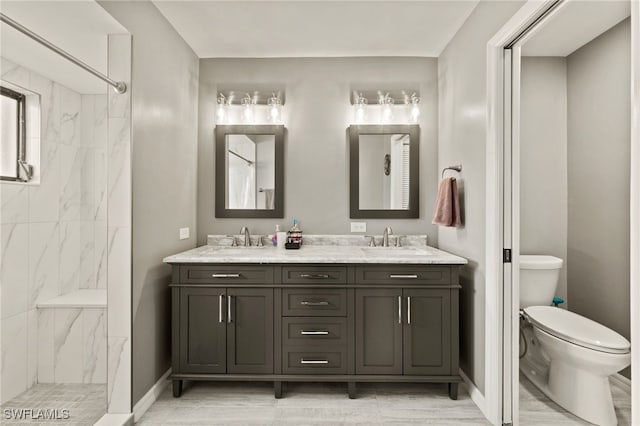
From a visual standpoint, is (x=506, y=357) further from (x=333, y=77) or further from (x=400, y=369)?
(x=333, y=77)

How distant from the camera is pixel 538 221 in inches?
101

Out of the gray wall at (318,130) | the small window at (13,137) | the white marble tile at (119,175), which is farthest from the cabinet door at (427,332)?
the small window at (13,137)

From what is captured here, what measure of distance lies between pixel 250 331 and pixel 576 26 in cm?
283

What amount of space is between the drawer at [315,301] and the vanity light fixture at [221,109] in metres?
1.61

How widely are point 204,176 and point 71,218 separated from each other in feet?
3.38

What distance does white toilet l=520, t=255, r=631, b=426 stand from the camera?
1.81 metres

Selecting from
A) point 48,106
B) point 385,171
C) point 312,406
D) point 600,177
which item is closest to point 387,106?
point 385,171

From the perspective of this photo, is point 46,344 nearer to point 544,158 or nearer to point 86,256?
point 86,256

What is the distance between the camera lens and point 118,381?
75.7 inches

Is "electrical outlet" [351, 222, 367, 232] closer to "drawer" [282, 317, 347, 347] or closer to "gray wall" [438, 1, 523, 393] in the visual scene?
"gray wall" [438, 1, 523, 393]

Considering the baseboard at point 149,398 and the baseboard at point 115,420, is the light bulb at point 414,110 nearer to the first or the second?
the baseboard at point 149,398

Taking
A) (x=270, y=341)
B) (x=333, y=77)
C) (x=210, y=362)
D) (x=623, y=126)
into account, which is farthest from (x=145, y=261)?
(x=623, y=126)

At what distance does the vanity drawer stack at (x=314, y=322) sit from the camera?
2.20m

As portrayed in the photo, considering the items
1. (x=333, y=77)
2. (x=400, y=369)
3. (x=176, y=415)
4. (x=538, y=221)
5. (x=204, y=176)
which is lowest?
(x=176, y=415)
